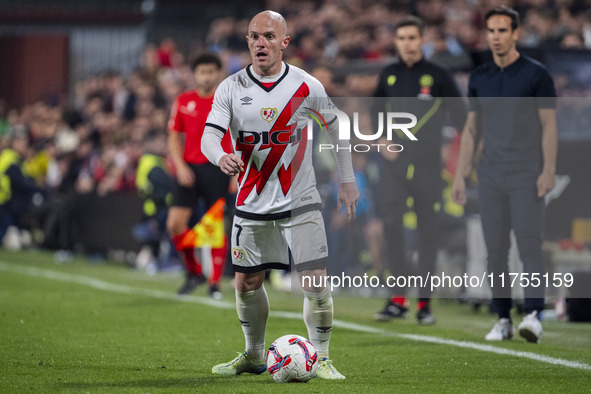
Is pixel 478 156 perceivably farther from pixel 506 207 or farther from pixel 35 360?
pixel 35 360

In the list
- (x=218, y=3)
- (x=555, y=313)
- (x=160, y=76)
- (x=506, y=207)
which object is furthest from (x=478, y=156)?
(x=218, y=3)

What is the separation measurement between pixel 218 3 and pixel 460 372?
73.8ft

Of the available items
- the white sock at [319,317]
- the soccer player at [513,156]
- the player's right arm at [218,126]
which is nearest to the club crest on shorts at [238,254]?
the white sock at [319,317]

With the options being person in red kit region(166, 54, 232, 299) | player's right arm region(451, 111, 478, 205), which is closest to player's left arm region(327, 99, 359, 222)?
player's right arm region(451, 111, 478, 205)

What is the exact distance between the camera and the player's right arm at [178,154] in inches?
424

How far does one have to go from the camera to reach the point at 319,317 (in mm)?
6188

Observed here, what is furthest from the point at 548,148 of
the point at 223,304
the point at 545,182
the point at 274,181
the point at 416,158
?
the point at 223,304

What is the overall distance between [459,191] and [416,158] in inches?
28.0

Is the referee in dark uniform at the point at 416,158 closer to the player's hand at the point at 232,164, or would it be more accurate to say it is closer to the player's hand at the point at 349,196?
the player's hand at the point at 349,196

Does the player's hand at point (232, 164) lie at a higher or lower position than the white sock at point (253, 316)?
higher

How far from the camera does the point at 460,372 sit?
6465mm

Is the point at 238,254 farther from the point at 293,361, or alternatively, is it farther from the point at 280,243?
the point at 293,361

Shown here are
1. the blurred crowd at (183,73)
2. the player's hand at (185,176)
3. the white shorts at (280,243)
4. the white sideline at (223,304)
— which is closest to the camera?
the white shorts at (280,243)

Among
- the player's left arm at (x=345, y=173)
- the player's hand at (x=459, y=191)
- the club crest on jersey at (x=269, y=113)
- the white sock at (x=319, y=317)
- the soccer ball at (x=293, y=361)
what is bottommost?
the soccer ball at (x=293, y=361)
